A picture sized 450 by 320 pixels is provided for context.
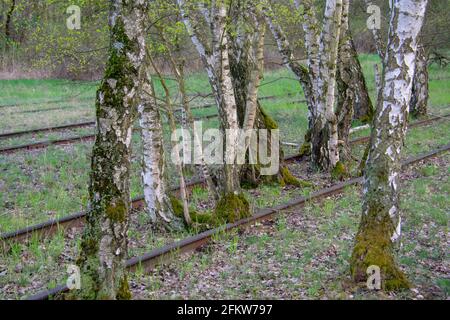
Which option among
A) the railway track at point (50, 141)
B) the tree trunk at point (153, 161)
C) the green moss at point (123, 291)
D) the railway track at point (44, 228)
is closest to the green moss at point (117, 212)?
the green moss at point (123, 291)

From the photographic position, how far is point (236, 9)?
30.1 feet

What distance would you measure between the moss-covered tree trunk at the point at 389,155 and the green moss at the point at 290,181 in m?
4.68

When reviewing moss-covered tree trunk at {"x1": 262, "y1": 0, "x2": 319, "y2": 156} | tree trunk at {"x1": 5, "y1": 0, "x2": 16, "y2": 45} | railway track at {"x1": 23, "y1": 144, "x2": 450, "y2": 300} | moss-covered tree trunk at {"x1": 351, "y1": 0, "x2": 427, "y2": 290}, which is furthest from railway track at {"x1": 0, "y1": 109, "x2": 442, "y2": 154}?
moss-covered tree trunk at {"x1": 351, "y1": 0, "x2": 427, "y2": 290}

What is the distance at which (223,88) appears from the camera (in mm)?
8742

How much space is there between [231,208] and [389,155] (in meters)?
2.95

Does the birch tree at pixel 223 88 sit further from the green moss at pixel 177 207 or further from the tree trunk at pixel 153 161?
the tree trunk at pixel 153 161

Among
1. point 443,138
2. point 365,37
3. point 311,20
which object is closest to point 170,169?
point 311,20

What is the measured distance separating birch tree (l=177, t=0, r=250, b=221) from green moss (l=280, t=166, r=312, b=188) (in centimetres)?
276

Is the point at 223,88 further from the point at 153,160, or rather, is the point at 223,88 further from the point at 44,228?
the point at 44,228

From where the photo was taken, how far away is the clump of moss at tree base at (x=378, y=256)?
653 cm

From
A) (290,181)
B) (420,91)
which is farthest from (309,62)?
(420,91)

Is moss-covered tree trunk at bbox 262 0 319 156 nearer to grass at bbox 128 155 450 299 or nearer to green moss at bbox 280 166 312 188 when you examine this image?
green moss at bbox 280 166 312 188
